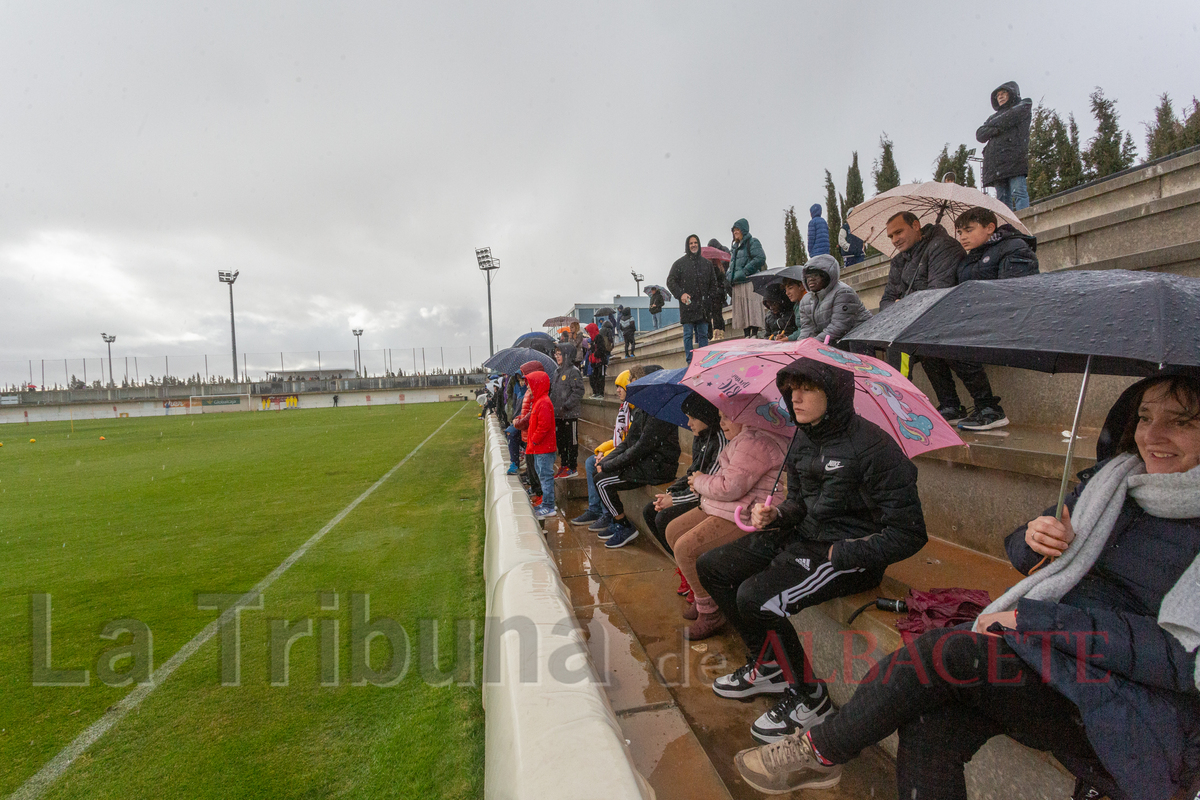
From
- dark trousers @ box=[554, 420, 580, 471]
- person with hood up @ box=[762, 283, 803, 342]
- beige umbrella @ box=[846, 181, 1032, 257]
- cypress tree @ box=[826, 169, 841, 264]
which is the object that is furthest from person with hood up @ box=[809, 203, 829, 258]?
cypress tree @ box=[826, 169, 841, 264]

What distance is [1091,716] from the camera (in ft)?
4.82

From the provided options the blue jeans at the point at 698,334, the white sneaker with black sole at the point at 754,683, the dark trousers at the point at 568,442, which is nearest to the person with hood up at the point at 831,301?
the white sneaker with black sole at the point at 754,683

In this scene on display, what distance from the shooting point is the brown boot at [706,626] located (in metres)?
3.39

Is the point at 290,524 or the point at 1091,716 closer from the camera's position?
the point at 1091,716

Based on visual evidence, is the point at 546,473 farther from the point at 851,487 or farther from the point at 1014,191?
the point at 1014,191

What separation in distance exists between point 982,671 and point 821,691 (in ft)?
3.54

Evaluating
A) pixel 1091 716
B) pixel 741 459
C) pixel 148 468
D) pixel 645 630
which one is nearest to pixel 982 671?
pixel 1091 716

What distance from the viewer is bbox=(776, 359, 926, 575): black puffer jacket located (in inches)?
93.4

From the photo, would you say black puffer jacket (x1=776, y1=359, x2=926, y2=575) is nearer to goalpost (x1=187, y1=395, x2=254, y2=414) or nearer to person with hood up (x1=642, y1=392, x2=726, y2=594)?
person with hood up (x1=642, y1=392, x2=726, y2=594)

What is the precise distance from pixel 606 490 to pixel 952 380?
9.23 ft

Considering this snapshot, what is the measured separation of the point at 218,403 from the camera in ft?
166

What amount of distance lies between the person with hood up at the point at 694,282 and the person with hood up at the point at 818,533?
19.9 feet

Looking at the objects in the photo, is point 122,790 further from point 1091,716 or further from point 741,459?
point 1091,716

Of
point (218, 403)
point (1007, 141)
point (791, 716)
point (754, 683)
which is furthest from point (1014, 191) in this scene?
point (218, 403)
